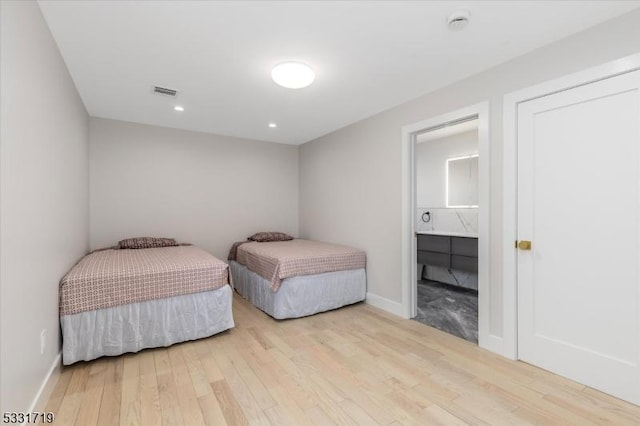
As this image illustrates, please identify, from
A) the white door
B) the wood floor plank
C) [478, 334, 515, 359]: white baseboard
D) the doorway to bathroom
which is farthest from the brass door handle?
the wood floor plank

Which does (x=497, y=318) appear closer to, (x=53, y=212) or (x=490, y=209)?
(x=490, y=209)

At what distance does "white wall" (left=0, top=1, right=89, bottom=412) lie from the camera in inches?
49.7

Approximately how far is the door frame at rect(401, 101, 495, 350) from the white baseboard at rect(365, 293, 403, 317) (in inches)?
3.0

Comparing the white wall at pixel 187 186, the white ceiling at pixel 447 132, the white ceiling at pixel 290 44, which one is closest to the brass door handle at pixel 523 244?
the white ceiling at pixel 290 44

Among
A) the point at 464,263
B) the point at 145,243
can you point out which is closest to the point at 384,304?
the point at 464,263

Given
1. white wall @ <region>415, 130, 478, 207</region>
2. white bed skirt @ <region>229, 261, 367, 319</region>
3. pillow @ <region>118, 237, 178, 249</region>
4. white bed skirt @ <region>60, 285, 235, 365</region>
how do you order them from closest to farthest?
white bed skirt @ <region>60, 285, 235, 365</region>
white bed skirt @ <region>229, 261, 367, 319</region>
pillow @ <region>118, 237, 178, 249</region>
white wall @ <region>415, 130, 478, 207</region>

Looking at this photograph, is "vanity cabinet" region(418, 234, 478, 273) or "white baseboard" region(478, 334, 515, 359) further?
"vanity cabinet" region(418, 234, 478, 273)

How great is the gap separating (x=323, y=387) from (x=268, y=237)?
2.89 meters

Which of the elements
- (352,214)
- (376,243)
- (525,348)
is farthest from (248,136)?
(525,348)

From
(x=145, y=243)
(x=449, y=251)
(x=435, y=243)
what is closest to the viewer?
(x=145, y=243)

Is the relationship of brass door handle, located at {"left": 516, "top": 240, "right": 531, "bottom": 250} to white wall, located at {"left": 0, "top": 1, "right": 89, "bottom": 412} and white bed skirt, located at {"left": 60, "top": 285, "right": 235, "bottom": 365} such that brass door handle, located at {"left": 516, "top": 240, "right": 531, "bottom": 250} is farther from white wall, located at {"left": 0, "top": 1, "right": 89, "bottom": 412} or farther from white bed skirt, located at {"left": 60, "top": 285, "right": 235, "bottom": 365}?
white wall, located at {"left": 0, "top": 1, "right": 89, "bottom": 412}

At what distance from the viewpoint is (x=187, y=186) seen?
4.32 metres

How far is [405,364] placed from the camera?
2.18 m

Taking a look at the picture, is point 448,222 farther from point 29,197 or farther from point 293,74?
point 29,197
